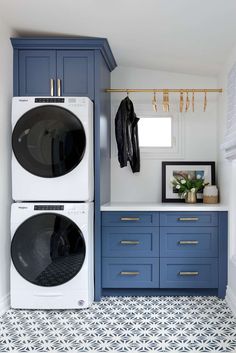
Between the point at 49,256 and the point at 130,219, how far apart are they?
74 centimetres

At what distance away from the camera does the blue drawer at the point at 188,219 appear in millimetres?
3133

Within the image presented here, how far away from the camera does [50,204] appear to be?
2848mm

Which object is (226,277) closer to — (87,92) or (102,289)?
(102,289)

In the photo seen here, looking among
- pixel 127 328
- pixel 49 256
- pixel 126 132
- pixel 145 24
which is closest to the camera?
pixel 127 328

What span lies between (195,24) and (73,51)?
3.33 feet

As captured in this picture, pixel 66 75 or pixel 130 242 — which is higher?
pixel 66 75

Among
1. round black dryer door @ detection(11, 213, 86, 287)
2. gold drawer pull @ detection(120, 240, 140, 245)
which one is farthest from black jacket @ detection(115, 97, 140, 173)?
round black dryer door @ detection(11, 213, 86, 287)

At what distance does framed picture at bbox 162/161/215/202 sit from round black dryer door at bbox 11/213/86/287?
1185 millimetres

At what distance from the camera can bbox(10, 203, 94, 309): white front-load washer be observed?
2809 millimetres

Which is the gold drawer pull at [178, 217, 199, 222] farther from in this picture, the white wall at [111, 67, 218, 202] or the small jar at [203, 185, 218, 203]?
the white wall at [111, 67, 218, 202]

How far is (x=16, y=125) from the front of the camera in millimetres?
2830

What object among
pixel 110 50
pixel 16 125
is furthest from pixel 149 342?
pixel 110 50

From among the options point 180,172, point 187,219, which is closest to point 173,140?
point 180,172

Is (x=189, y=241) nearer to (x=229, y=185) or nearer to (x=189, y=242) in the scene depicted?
(x=189, y=242)
